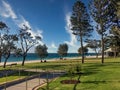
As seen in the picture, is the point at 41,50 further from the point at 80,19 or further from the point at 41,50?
the point at 80,19

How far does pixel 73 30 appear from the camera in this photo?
6481 cm

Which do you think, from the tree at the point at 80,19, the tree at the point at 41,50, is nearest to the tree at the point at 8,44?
the tree at the point at 80,19

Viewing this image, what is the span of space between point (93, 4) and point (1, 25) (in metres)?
22.3

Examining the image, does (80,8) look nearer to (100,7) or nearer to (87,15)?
(87,15)

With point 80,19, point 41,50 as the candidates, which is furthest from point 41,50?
point 80,19

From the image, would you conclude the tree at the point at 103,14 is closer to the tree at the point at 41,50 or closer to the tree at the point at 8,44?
the tree at the point at 8,44

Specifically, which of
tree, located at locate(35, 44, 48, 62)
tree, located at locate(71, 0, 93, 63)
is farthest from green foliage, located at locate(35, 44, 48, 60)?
tree, located at locate(71, 0, 93, 63)

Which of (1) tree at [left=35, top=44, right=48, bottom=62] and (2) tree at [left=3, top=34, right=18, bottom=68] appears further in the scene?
(1) tree at [left=35, top=44, right=48, bottom=62]

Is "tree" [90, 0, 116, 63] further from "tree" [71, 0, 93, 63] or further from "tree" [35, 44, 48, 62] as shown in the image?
"tree" [35, 44, 48, 62]

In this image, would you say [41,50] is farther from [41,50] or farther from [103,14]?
[103,14]

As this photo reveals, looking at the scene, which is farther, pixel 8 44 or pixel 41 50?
pixel 41 50

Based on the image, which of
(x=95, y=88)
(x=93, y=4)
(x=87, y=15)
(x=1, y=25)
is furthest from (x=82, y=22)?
(x=95, y=88)

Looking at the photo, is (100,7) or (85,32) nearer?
(100,7)

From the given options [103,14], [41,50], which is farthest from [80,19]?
[41,50]
